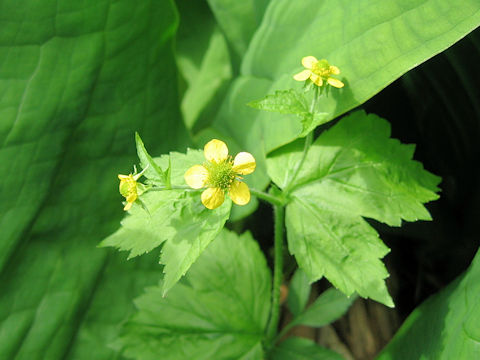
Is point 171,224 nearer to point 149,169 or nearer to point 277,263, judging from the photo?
point 149,169

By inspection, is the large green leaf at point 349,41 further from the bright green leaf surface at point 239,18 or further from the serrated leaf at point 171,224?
the serrated leaf at point 171,224

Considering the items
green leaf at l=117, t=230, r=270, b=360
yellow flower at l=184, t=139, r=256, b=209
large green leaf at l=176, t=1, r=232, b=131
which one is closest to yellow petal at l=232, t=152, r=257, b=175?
yellow flower at l=184, t=139, r=256, b=209

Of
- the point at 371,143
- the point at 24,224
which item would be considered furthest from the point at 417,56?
the point at 24,224

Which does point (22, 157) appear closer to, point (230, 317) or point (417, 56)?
point (230, 317)

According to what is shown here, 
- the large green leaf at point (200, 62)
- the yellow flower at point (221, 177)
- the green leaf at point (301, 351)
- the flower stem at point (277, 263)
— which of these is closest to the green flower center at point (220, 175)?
the yellow flower at point (221, 177)

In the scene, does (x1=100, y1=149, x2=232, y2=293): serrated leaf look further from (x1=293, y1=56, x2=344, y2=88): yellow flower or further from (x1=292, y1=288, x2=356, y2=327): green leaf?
(x1=292, y1=288, x2=356, y2=327): green leaf

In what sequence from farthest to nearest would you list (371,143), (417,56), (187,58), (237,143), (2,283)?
1. (187,58)
2. (237,143)
3. (2,283)
4. (371,143)
5. (417,56)

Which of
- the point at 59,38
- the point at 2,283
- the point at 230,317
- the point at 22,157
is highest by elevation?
the point at 59,38
